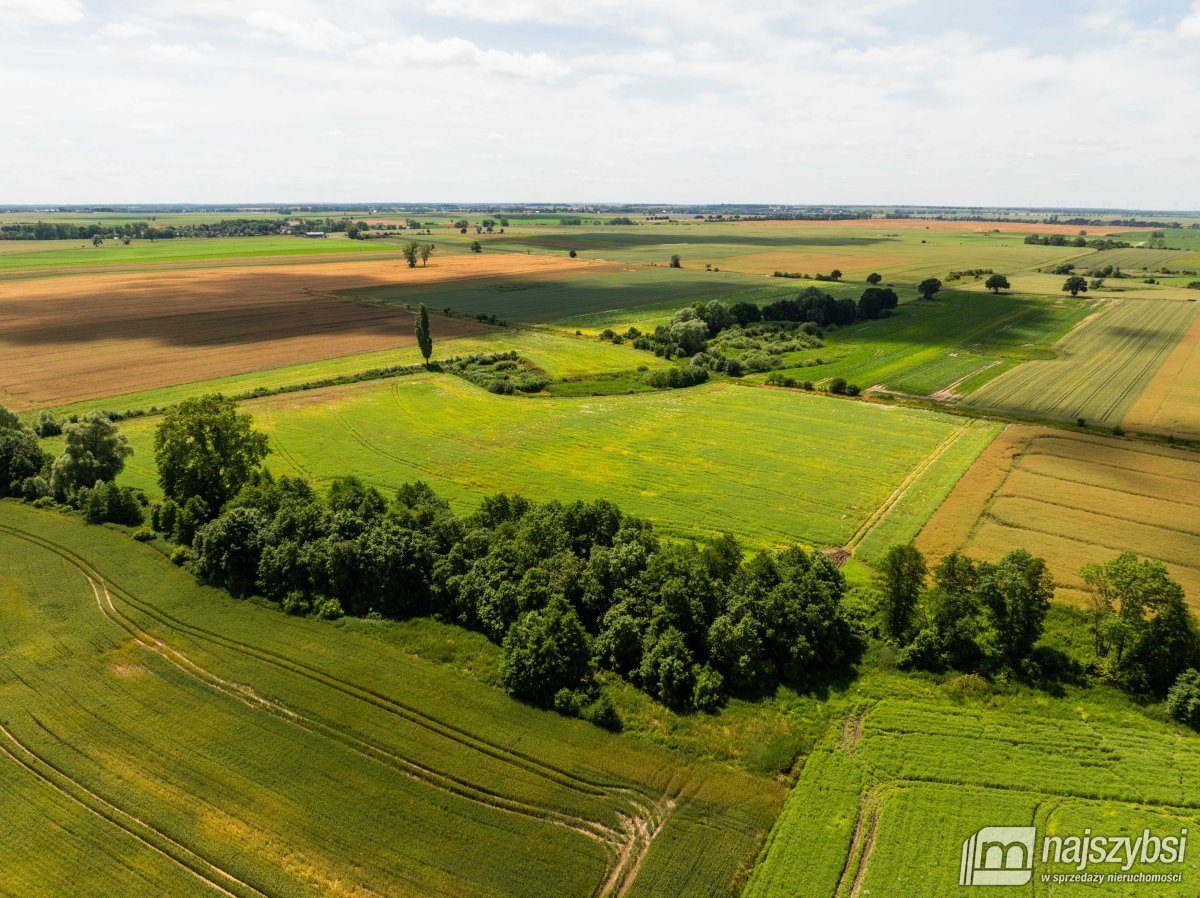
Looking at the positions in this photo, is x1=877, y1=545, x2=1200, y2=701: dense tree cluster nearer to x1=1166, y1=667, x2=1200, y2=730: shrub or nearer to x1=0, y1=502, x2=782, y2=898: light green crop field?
x1=1166, y1=667, x2=1200, y2=730: shrub

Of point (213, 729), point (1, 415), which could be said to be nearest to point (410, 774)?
point (213, 729)

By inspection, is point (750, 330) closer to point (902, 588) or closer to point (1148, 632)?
point (902, 588)

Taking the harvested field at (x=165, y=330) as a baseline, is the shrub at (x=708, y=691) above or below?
below

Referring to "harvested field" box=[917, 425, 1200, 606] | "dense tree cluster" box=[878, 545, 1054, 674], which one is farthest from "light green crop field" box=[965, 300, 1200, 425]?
"dense tree cluster" box=[878, 545, 1054, 674]

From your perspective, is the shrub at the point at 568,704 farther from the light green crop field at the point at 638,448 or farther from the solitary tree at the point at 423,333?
the solitary tree at the point at 423,333

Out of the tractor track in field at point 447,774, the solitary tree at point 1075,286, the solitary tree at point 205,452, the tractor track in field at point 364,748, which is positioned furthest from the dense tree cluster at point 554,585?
the solitary tree at point 1075,286

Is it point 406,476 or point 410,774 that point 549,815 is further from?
point 406,476
